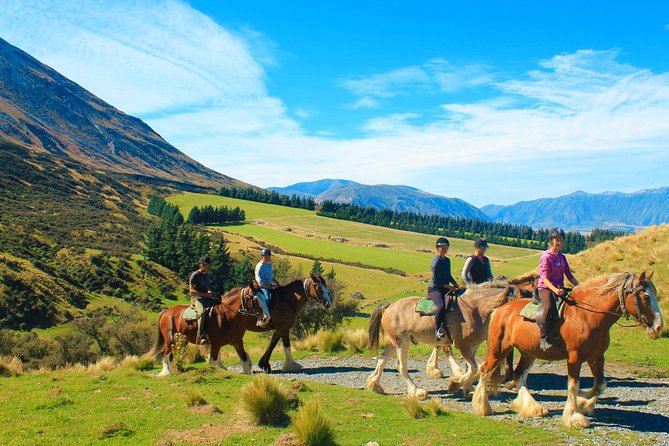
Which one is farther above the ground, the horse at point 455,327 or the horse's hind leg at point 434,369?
the horse at point 455,327

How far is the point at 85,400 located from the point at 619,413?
10.7m

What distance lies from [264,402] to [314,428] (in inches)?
64.0

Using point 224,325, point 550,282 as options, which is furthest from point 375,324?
point 550,282

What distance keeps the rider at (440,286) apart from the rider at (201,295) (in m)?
6.02

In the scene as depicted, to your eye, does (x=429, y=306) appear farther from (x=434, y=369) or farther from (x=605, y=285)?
(x=605, y=285)

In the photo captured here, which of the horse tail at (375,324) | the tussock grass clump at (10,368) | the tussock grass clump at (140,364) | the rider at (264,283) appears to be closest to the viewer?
the horse tail at (375,324)

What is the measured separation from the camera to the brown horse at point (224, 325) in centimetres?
1329

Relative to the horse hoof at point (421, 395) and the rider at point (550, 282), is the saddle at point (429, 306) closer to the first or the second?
the horse hoof at point (421, 395)

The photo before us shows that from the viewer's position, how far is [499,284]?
1111cm

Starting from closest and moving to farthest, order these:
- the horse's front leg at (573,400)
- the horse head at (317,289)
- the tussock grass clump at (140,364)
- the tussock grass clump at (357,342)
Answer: the horse's front leg at (573,400) < the horse head at (317,289) < the tussock grass clump at (140,364) < the tussock grass clump at (357,342)

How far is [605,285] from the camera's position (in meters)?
8.59

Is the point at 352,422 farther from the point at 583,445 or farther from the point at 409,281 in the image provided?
the point at 409,281

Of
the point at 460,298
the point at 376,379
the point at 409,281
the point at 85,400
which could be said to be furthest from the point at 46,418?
the point at 409,281

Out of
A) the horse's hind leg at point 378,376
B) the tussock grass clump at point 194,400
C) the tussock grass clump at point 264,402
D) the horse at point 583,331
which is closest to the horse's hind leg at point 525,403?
the horse at point 583,331
